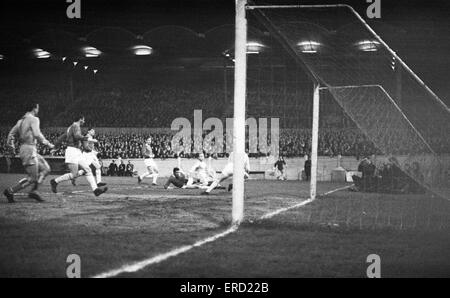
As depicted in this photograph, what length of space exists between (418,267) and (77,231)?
480 cm

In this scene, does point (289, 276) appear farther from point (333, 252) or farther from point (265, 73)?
point (265, 73)

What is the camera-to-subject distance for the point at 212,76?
3869 cm

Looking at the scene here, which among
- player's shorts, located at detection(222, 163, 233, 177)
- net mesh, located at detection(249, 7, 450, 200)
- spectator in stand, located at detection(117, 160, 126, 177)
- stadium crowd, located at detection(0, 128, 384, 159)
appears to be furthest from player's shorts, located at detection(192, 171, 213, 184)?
stadium crowd, located at detection(0, 128, 384, 159)

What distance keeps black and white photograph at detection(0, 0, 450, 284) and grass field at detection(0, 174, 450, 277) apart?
0.12ft

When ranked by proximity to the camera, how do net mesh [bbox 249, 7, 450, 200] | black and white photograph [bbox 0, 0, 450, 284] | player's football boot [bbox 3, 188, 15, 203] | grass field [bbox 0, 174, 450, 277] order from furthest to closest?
net mesh [bbox 249, 7, 450, 200], player's football boot [bbox 3, 188, 15, 203], black and white photograph [bbox 0, 0, 450, 284], grass field [bbox 0, 174, 450, 277]

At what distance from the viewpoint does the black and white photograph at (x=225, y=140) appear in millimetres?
5762

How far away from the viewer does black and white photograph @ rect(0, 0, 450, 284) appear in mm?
5762

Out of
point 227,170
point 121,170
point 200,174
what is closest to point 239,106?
point 227,170

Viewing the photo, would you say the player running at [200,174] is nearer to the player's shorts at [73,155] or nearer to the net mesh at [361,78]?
the net mesh at [361,78]

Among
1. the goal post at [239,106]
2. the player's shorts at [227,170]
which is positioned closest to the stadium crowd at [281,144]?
the player's shorts at [227,170]

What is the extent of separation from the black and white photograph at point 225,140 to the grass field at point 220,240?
4cm

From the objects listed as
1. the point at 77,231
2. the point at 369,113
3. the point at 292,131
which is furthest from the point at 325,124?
the point at 77,231

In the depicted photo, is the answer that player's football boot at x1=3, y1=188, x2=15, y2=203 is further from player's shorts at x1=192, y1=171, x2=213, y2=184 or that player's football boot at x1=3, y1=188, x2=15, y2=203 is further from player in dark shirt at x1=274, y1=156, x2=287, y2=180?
player in dark shirt at x1=274, y1=156, x2=287, y2=180

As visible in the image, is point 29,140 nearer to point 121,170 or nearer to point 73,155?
point 73,155
